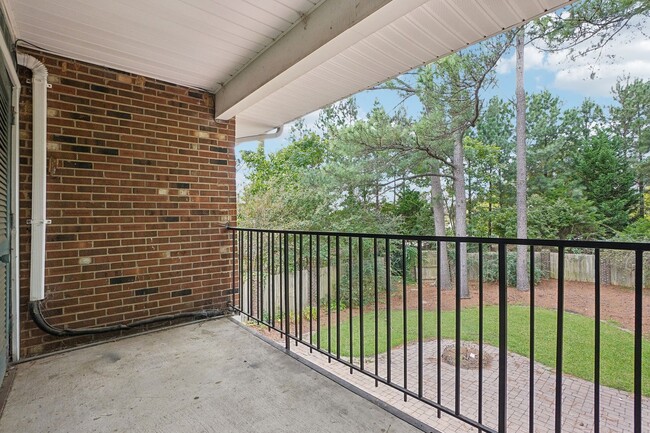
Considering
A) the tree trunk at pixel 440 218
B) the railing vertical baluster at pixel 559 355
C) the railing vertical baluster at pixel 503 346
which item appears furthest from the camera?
the tree trunk at pixel 440 218

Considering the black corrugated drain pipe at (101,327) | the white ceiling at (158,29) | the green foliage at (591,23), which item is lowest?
the black corrugated drain pipe at (101,327)

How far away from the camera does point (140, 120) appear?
2.84 m

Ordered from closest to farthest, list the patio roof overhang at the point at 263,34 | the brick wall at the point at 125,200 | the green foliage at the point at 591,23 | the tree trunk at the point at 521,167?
1. the patio roof overhang at the point at 263,34
2. the brick wall at the point at 125,200
3. the green foliage at the point at 591,23
4. the tree trunk at the point at 521,167

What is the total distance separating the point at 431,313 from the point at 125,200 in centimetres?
633

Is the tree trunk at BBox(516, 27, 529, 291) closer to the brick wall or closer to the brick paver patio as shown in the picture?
the brick paver patio

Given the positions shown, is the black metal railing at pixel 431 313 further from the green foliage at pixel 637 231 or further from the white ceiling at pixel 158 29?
the green foliage at pixel 637 231

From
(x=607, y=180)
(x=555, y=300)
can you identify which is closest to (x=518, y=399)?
(x=555, y=300)

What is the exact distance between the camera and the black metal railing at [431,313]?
1203 mm

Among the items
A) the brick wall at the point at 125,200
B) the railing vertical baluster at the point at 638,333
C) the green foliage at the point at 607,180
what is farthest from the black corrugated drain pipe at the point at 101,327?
the green foliage at the point at 607,180

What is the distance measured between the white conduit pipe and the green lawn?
3.57m

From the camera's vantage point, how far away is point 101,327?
2637 mm

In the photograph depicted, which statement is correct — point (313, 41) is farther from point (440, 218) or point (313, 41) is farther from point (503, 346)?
point (440, 218)

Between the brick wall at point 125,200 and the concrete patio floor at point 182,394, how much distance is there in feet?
1.53

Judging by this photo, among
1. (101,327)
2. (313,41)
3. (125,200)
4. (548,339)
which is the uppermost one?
(313,41)
